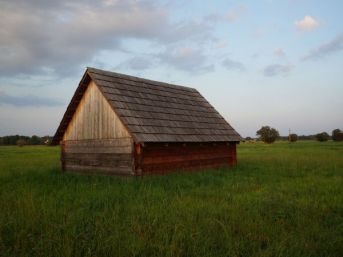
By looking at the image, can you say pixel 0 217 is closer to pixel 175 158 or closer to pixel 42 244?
pixel 42 244

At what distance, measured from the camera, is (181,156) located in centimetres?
1540

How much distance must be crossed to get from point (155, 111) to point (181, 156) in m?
2.55

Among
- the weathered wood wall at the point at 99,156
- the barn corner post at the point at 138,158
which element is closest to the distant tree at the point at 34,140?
the weathered wood wall at the point at 99,156

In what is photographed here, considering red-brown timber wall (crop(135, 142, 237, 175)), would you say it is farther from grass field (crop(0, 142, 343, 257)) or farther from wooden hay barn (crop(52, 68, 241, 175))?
grass field (crop(0, 142, 343, 257))

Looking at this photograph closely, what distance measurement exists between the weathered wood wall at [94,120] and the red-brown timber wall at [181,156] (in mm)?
1269

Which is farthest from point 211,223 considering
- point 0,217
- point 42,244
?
point 0,217

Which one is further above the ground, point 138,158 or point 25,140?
point 25,140

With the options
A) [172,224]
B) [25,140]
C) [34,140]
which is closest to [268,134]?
[34,140]

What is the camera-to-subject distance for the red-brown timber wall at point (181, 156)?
13398mm

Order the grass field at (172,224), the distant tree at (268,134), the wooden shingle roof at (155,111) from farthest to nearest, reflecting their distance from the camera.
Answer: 1. the distant tree at (268,134)
2. the wooden shingle roof at (155,111)
3. the grass field at (172,224)

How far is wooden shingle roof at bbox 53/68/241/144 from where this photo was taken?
13.8 metres

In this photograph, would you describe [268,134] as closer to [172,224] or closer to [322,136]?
[322,136]

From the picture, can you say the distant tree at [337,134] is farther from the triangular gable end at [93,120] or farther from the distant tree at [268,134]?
the triangular gable end at [93,120]

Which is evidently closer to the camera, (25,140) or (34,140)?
(34,140)
